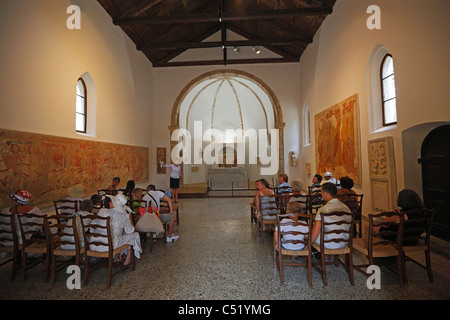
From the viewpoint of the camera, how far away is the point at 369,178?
5.59 metres

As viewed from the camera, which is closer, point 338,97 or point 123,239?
point 123,239

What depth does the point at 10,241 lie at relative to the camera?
3283 millimetres

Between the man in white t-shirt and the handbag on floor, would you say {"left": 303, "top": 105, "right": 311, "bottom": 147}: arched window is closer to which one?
the man in white t-shirt

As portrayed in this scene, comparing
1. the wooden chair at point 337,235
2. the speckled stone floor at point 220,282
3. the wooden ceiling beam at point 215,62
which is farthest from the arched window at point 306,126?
the wooden chair at point 337,235

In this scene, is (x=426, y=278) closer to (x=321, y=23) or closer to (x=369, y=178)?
(x=369, y=178)

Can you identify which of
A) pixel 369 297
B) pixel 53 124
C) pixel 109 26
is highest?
pixel 109 26

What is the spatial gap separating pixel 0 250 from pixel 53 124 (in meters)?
2.89

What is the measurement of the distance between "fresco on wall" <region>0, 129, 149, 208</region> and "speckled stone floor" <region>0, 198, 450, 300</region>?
159cm

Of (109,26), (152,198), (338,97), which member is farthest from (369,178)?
(109,26)

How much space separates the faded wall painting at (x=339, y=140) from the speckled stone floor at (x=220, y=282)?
3.10 m

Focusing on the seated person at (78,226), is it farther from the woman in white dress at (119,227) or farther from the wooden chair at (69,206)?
the wooden chair at (69,206)

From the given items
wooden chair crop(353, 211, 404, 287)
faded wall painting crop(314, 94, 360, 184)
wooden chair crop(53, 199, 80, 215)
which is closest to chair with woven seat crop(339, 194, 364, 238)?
wooden chair crop(353, 211, 404, 287)

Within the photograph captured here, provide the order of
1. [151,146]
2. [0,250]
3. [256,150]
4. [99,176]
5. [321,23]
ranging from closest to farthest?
1. [0,250]
2. [99,176]
3. [321,23]
4. [151,146]
5. [256,150]

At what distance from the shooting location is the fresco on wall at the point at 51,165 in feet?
13.3
